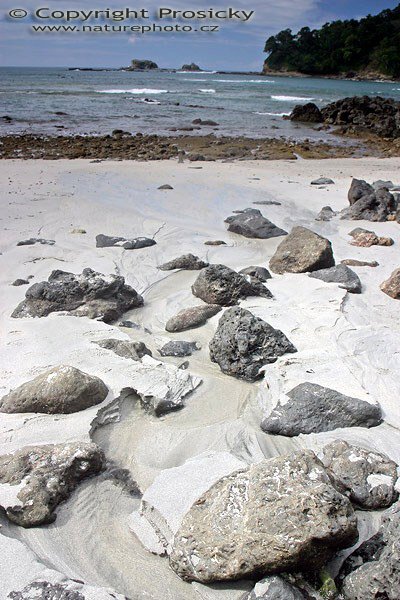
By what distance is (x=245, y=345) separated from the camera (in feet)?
13.7

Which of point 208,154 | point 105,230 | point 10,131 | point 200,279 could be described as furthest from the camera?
point 10,131

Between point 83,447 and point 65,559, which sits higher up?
point 83,447

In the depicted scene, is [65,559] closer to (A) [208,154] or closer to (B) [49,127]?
(A) [208,154]

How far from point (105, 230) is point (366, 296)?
12.8 ft

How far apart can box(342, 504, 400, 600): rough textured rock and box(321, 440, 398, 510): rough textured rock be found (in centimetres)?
38

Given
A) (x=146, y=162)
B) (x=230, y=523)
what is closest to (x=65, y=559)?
(x=230, y=523)

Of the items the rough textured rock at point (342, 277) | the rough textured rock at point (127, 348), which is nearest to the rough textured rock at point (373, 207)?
the rough textured rock at point (342, 277)

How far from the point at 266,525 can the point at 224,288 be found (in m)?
3.13

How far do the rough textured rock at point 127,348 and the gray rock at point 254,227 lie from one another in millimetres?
3558

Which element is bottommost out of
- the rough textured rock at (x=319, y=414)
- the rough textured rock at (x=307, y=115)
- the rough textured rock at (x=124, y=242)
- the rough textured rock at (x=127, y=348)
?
the rough textured rock at (x=319, y=414)

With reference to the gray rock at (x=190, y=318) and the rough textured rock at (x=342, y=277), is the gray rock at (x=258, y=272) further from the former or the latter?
the gray rock at (x=190, y=318)

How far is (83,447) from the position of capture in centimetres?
309

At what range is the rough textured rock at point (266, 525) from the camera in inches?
90.8

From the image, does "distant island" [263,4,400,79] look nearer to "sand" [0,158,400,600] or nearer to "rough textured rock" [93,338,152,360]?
→ "sand" [0,158,400,600]
